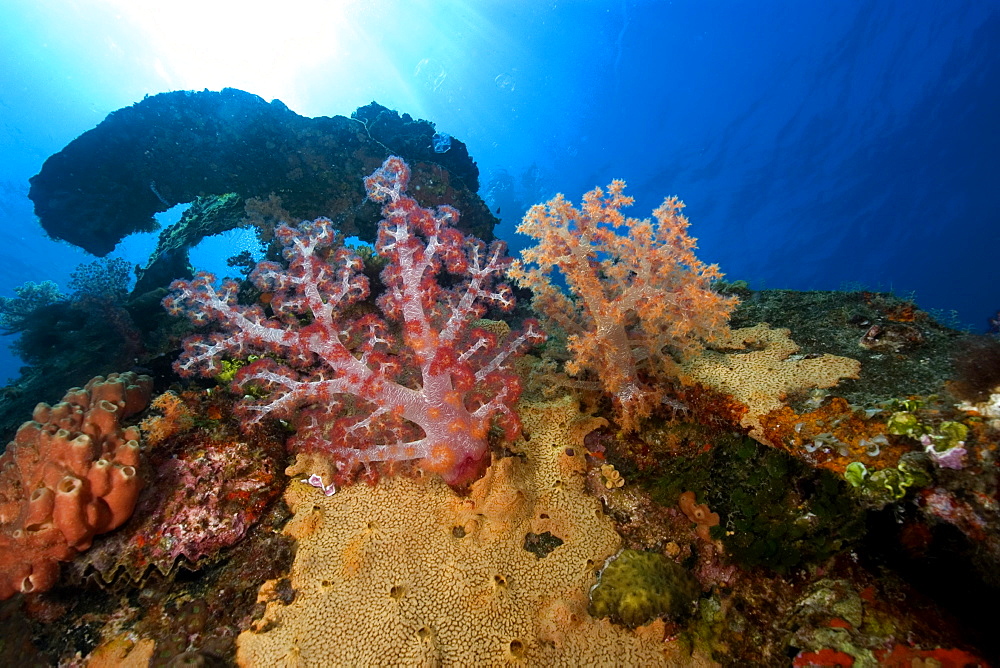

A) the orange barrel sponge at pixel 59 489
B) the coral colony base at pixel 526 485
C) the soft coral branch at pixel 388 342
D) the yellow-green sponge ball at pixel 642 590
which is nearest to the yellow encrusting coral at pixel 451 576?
the coral colony base at pixel 526 485

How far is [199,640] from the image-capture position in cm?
302

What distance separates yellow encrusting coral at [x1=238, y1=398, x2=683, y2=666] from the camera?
2906 mm

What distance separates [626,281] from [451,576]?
11.0 ft

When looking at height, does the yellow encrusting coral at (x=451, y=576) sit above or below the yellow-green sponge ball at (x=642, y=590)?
below

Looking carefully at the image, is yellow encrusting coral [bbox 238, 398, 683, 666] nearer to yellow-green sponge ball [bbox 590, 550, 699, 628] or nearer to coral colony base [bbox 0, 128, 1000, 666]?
coral colony base [bbox 0, 128, 1000, 666]

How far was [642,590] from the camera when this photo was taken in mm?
3004

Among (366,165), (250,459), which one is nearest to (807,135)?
(366,165)

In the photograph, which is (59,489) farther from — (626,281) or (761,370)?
(761,370)

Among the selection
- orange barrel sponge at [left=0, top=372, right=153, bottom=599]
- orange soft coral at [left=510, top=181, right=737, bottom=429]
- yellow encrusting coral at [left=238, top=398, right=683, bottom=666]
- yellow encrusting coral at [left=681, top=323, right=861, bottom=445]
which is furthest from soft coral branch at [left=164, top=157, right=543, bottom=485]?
yellow encrusting coral at [left=681, top=323, right=861, bottom=445]

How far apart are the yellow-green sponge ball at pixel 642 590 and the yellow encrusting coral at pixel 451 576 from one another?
0.13 m

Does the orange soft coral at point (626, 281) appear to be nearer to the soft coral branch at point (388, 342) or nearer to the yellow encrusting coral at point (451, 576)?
the soft coral branch at point (388, 342)

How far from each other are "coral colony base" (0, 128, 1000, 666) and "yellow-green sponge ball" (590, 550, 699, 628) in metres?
0.02

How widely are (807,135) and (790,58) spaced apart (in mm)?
8604

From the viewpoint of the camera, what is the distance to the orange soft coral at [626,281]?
3.62 meters
